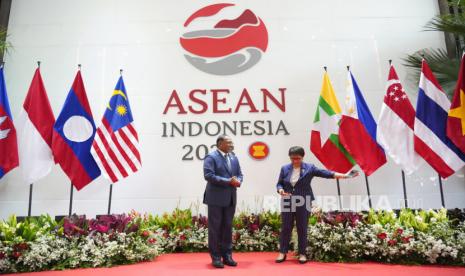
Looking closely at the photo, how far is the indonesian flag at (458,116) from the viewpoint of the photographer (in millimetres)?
4859

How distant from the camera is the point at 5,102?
5406mm

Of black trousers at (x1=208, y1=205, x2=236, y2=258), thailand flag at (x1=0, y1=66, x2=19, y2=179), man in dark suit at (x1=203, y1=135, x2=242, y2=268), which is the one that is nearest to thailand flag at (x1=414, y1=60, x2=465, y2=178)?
man in dark suit at (x1=203, y1=135, x2=242, y2=268)

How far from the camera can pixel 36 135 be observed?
5.38 meters

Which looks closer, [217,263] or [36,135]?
[217,263]

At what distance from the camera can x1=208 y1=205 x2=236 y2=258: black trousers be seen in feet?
12.6

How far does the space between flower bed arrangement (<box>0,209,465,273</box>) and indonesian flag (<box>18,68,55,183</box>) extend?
99cm

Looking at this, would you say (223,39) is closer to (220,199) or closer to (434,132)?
(220,199)

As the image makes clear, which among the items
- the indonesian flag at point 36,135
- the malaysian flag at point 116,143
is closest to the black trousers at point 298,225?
the malaysian flag at point 116,143

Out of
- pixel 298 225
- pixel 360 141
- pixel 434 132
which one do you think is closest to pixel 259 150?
pixel 360 141

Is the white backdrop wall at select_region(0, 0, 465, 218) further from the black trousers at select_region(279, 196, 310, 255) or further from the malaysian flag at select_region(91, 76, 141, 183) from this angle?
the black trousers at select_region(279, 196, 310, 255)

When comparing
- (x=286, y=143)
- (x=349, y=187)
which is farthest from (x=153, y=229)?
(x=349, y=187)

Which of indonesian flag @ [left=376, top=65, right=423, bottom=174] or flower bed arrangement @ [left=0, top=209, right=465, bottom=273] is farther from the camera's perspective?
indonesian flag @ [left=376, top=65, right=423, bottom=174]

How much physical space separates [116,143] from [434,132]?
15.7ft

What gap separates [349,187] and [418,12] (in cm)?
364
